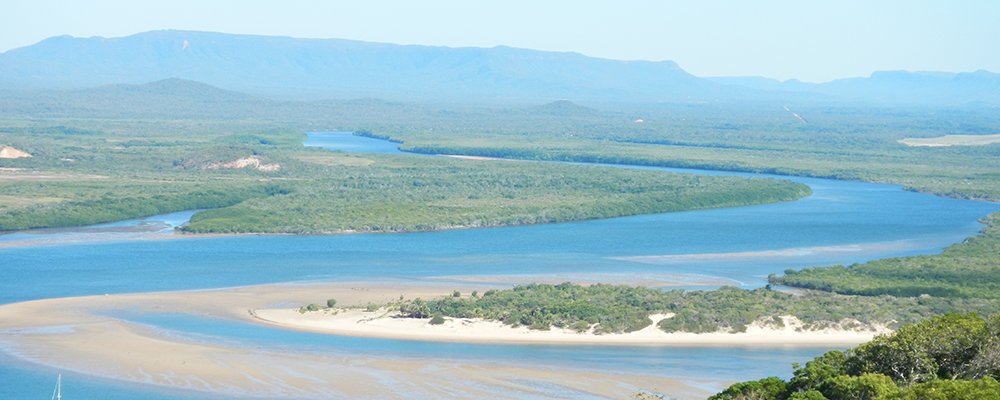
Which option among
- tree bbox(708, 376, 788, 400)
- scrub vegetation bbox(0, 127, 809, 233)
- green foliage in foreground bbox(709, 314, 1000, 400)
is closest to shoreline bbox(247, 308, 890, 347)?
green foliage in foreground bbox(709, 314, 1000, 400)

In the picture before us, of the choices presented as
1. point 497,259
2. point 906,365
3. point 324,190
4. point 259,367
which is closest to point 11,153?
point 324,190

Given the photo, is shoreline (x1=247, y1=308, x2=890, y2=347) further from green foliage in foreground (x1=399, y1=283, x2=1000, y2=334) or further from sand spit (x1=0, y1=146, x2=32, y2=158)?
sand spit (x1=0, y1=146, x2=32, y2=158)

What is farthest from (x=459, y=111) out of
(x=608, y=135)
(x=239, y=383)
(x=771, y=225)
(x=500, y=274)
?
(x=239, y=383)

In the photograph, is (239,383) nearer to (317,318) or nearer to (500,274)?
(317,318)

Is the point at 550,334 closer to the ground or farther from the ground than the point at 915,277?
closer to the ground

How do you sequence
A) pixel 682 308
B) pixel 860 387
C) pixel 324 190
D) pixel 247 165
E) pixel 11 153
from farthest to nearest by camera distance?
pixel 11 153 → pixel 247 165 → pixel 324 190 → pixel 682 308 → pixel 860 387

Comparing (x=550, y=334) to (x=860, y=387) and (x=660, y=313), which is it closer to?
(x=660, y=313)
